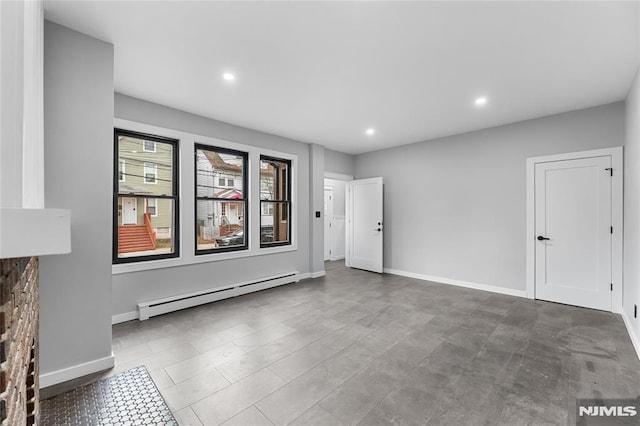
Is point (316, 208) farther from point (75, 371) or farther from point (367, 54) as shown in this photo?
point (75, 371)

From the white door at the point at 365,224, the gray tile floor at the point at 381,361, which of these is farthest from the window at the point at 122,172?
the white door at the point at 365,224

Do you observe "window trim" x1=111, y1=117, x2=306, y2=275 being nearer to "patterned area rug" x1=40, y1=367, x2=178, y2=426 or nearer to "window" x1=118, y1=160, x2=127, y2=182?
"window" x1=118, y1=160, x2=127, y2=182

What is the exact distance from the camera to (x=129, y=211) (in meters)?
3.42

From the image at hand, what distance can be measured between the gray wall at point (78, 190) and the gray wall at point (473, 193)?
4768mm

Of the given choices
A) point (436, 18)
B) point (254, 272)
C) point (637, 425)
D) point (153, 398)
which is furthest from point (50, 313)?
point (637, 425)

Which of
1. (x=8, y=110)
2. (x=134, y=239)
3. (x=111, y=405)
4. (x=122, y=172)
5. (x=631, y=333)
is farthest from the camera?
(x=134, y=239)

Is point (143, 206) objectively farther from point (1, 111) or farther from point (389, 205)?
point (389, 205)

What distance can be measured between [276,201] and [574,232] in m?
4.42

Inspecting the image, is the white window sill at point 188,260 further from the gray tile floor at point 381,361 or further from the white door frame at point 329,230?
the white door frame at point 329,230

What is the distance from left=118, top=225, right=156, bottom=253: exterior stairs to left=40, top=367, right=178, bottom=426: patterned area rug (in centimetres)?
167

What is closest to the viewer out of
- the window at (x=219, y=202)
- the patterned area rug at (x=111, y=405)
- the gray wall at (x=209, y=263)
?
the patterned area rug at (x=111, y=405)

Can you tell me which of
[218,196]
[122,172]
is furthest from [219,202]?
[122,172]

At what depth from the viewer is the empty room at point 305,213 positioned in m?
1.79

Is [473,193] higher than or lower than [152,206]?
higher
